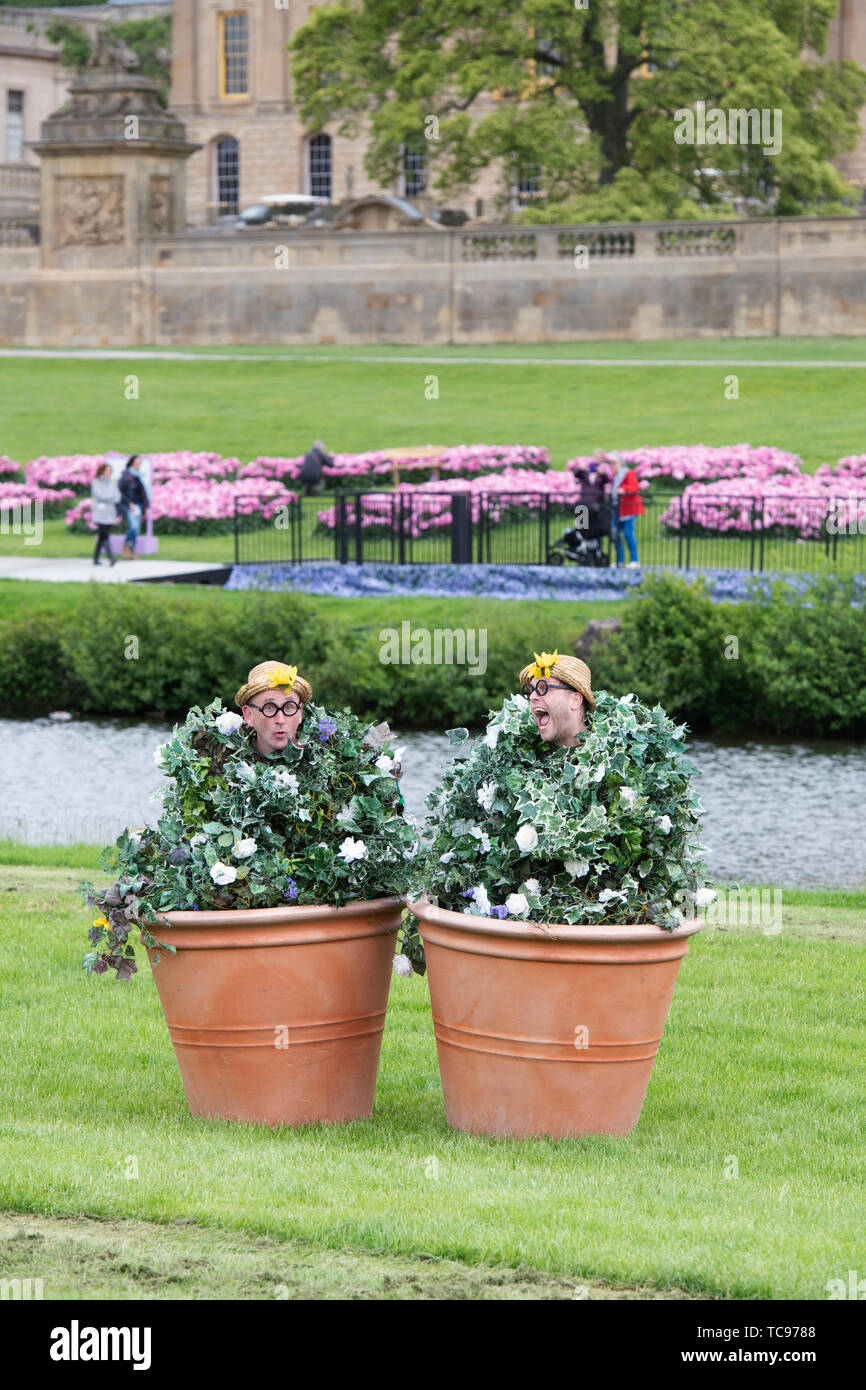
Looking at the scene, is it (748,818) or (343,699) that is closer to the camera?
(748,818)

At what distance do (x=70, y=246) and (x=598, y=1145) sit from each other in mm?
45973

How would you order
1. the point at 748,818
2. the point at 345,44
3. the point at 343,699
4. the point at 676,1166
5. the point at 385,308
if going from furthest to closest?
the point at 345,44 < the point at 385,308 < the point at 343,699 < the point at 748,818 < the point at 676,1166

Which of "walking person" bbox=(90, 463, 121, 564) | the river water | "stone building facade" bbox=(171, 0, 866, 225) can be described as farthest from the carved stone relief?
the river water

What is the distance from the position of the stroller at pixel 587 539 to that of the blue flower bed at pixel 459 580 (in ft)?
1.58

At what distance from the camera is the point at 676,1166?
20.7 ft

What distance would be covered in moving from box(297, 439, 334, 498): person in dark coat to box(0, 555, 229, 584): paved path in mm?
4391

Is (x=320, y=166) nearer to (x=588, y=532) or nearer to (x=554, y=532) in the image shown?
(x=554, y=532)

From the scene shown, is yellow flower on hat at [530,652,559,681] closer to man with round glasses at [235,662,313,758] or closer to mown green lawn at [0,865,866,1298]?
man with round glasses at [235,662,313,758]

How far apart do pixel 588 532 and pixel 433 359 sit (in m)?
18.8

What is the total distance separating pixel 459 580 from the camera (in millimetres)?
25109

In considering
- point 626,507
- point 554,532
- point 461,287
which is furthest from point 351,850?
point 461,287
